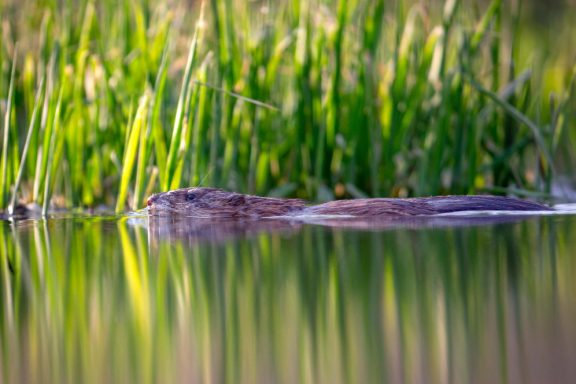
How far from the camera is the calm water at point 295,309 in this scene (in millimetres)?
1877

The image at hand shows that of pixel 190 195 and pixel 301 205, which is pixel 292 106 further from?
pixel 190 195

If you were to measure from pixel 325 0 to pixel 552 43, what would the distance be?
3.11 metres

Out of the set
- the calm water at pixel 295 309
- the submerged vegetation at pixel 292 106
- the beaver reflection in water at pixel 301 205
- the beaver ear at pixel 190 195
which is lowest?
the calm water at pixel 295 309

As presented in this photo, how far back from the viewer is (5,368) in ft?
6.56

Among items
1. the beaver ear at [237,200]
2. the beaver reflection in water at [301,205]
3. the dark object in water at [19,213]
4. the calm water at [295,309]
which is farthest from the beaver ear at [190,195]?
the calm water at [295,309]

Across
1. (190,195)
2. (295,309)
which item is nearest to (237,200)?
(190,195)

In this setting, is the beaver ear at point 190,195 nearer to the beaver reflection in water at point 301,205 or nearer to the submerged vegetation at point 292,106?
the beaver reflection in water at point 301,205

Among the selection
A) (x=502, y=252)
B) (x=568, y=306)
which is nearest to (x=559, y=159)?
(x=502, y=252)

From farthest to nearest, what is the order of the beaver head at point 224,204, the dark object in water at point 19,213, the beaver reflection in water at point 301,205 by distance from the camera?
the dark object in water at point 19,213, the beaver head at point 224,204, the beaver reflection in water at point 301,205

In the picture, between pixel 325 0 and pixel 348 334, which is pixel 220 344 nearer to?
pixel 348 334

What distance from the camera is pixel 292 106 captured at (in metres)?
6.52

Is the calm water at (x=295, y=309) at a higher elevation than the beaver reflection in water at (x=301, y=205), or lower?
lower

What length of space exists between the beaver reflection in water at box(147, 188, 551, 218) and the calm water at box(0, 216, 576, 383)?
941 millimetres

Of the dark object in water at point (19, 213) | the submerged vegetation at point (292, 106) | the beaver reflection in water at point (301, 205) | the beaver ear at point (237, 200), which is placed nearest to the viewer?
the beaver reflection in water at point (301, 205)
